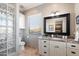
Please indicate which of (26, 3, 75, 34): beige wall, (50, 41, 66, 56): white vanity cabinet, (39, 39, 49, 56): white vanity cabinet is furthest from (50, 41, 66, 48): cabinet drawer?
(26, 3, 75, 34): beige wall

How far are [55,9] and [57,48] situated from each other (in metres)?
0.73

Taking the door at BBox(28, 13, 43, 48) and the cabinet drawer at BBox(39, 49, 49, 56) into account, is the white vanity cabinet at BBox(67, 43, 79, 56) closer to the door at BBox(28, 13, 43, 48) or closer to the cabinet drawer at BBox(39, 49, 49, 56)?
the cabinet drawer at BBox(39, 49, 49, 56)

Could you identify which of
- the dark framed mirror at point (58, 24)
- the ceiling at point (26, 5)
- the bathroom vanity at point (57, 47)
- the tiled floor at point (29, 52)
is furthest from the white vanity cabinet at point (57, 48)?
the ceiling at point (26, 5)

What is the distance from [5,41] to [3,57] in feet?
0.87

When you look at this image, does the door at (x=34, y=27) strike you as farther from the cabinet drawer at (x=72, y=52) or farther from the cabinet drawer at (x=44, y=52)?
the cabinet drawer at (x=72, y=52)

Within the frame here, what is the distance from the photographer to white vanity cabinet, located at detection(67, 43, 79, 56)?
1.64 m

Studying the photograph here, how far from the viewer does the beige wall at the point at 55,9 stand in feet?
5.47

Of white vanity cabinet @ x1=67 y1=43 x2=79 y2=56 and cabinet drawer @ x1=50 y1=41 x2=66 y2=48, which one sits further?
cabinet drawer @ x1=50 y1=41 x2=66 y2=48

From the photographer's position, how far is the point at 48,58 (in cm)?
161

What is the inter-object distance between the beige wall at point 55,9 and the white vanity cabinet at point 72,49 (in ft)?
0.78

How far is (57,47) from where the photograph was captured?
183cm

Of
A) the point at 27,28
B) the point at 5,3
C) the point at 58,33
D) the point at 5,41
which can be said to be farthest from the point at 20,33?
the point at 58,33

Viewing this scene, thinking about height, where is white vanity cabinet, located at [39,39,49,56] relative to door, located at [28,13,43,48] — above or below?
below

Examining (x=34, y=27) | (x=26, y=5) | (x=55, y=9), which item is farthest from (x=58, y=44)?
(x=26, y=5)
